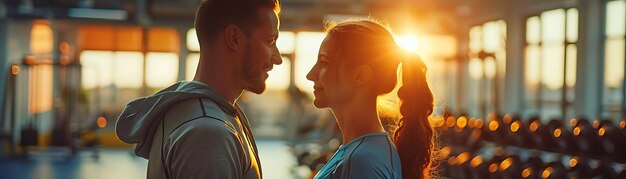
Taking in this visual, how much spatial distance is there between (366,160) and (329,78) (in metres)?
0.15

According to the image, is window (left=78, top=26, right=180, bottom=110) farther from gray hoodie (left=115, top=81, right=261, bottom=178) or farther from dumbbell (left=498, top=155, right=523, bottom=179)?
gray hoodie (left=115, top=81, right=261, bottom=178)

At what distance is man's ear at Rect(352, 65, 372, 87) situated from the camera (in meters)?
1.06

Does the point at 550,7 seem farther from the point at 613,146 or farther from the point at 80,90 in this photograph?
the point at 80,90

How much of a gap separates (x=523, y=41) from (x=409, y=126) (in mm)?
8275

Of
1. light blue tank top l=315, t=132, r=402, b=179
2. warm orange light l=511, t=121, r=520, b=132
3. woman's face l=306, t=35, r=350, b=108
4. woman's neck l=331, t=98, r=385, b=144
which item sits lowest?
warm orange light l=511, t=121, r=520, b=132

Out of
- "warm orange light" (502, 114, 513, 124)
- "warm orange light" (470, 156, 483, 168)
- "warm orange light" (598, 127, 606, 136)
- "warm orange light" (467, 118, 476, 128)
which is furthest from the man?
"warm orange light" (467, 118, 476, 128)

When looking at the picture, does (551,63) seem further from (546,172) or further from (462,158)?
(546,172)

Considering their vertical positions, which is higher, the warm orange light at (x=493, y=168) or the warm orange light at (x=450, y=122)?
the warm orange light at (x=450, y=122)

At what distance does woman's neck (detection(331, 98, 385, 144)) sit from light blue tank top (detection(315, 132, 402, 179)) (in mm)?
23

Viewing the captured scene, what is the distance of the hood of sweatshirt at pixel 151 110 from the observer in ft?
3.47

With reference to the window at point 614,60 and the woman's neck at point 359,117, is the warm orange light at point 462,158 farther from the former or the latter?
the woman's neck at point 359,117

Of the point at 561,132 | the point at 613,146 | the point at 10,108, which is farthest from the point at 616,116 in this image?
the point at 10,108

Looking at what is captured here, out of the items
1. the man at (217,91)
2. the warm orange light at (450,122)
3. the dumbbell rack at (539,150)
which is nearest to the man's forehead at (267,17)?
the man at (217,91)

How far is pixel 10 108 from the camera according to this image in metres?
9.77
